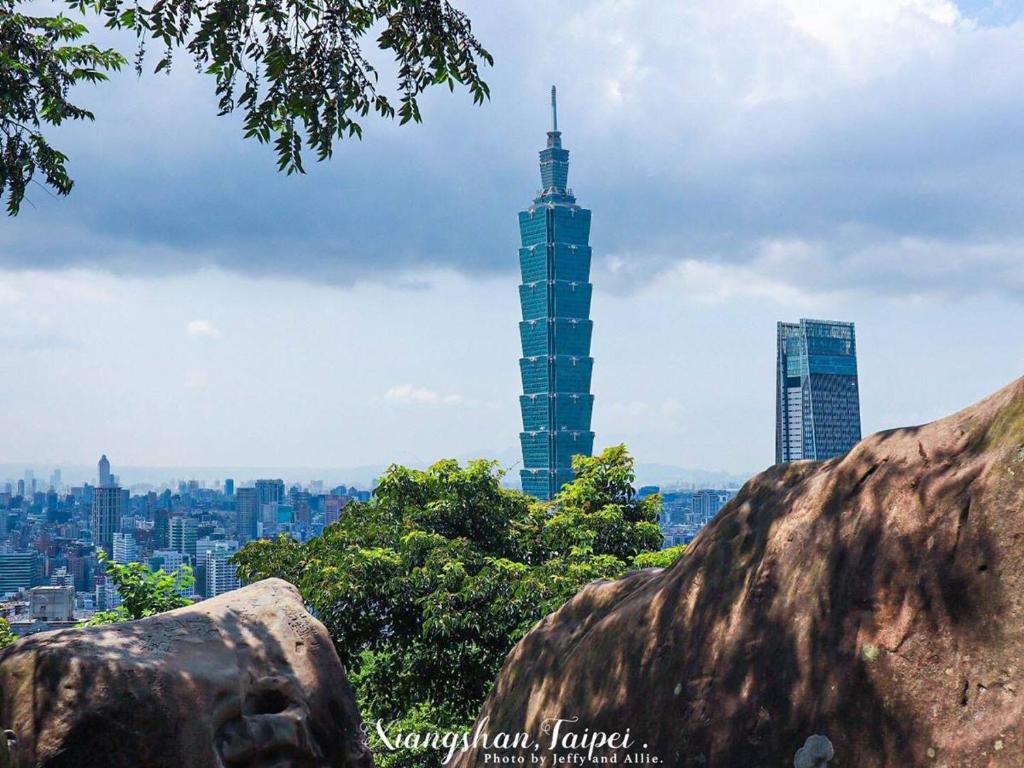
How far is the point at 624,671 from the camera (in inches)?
261

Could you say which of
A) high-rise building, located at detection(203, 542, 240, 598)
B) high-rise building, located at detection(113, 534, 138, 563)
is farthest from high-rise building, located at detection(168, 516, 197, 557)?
high-rise building, located at detection(203, 542, 240, 598)

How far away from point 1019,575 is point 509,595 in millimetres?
12911

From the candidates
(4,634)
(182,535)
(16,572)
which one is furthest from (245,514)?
(4,634)

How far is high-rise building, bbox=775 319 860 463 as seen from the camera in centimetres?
18025

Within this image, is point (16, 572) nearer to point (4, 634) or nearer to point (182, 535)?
point (182, 535)

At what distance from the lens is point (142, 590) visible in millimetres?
17062

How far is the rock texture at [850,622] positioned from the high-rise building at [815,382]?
579ft

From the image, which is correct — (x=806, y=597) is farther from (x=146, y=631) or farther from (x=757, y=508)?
(x=146, y=631)

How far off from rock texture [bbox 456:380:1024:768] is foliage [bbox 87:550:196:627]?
38.5 feet

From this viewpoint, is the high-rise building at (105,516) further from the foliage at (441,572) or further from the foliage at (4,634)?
the foliage at (441,572)

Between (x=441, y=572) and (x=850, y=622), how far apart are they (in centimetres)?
1287

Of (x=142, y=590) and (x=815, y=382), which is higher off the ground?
(x=815, y=382)

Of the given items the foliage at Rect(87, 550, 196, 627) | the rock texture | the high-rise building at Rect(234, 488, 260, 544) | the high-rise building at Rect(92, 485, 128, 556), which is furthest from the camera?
the high-rise building at Rect(234, 488, 260, 544)

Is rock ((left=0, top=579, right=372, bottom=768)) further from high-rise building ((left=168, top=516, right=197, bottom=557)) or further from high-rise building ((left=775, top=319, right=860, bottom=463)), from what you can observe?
high-rise building ((left=775, top=319, right=860, bottom=463))
